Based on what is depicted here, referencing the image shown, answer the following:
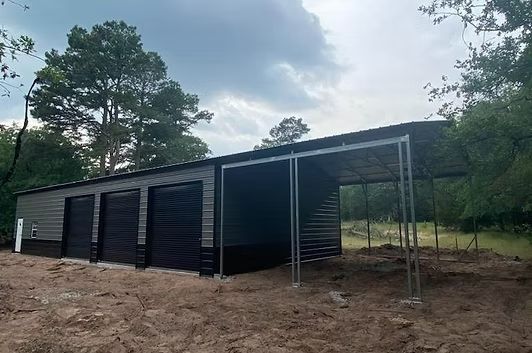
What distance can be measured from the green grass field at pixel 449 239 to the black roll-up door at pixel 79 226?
39.8 feet

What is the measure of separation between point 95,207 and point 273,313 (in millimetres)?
9953

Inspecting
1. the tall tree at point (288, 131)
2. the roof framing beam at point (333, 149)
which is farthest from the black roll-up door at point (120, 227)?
the tall tree at point (288, 131)

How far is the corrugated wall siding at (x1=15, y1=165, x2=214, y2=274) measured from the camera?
9493 mm

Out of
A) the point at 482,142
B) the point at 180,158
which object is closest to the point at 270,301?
the point at 482,142

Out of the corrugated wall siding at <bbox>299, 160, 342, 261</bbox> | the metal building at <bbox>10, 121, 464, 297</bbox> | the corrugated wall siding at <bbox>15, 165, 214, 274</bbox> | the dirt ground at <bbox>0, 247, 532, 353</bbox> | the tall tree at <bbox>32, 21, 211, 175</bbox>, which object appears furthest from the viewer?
the tall tree at <bbox>32, 21, 211, 175</bbox>

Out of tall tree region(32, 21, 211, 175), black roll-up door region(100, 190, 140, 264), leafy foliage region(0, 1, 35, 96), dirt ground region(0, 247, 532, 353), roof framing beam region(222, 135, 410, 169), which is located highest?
tall tree region(32, 21, 211, 175)

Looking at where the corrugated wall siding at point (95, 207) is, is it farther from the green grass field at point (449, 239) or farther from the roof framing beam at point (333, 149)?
the green grass field at point (449, 239)

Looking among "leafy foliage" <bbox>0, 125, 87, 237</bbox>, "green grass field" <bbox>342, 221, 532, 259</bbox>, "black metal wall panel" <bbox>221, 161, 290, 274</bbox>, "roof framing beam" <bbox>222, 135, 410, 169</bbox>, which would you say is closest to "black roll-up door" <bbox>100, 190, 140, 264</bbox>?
"black metal wall panel" <bbox>221, 161, 290, 274</bbox>

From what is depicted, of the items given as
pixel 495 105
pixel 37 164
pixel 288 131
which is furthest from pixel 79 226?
pixel 288 131

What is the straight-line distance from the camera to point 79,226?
567 inches

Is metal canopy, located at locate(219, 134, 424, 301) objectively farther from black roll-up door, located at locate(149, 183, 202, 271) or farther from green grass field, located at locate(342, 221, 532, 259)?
green grass field, located at locate(342, 221, 532, 259)

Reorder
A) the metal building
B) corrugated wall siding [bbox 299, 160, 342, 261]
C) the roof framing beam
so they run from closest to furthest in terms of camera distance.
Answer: the roof framing beam → the metal building → corrugated wall siding [bbox 299, 160, 342, 261]

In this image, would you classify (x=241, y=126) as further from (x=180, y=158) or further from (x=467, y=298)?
(x=467, y=298)

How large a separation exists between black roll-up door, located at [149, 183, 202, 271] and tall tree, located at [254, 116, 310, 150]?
3167 centimetres
